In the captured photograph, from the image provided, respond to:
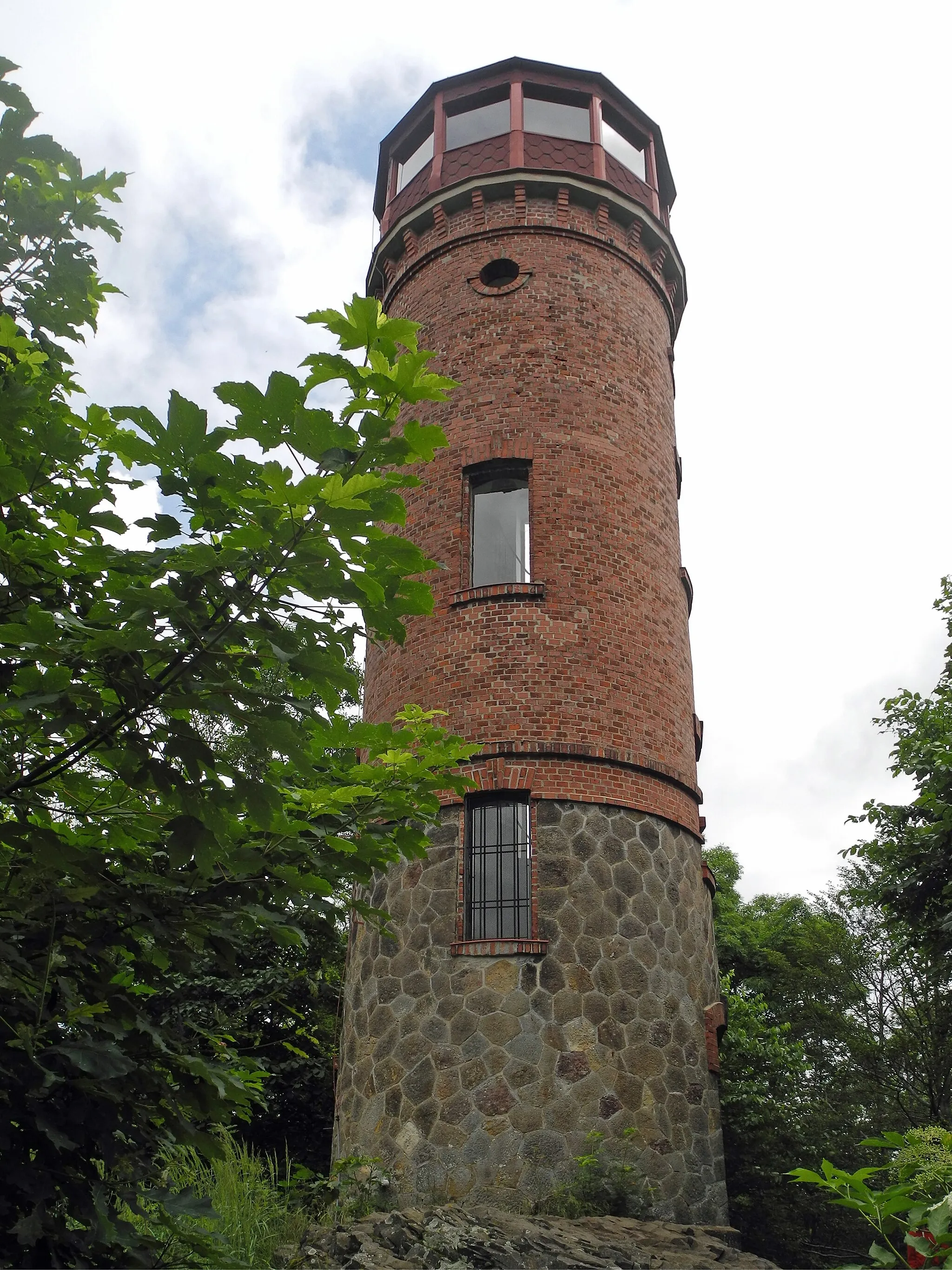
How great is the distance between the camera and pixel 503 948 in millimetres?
10500

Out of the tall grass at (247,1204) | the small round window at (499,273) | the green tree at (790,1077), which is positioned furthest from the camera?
the green tree at (790,1077)

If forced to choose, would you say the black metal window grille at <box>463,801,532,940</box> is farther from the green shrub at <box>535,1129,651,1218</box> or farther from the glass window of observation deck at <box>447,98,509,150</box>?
the glass window of observation deck at <box>447,98,509,150</box>

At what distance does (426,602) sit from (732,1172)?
17.3 m

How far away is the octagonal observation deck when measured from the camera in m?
14.4

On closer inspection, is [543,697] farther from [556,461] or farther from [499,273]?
[499,273]

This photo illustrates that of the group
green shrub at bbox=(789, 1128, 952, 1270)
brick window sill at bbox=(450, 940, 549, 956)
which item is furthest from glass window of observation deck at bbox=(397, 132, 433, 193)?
green shrub at bbox=(789, 1128, 952, 1270)

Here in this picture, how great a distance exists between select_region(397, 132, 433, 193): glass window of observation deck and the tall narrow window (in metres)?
5.83

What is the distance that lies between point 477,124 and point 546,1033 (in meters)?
12.5

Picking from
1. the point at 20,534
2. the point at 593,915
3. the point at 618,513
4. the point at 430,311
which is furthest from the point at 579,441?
the point at 20,534

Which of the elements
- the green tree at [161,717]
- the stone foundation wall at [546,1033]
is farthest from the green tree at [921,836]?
the green tree at [161,717]

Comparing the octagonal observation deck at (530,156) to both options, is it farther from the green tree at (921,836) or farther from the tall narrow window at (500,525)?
the green tree at (921,836)

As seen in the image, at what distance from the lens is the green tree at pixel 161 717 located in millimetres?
3100

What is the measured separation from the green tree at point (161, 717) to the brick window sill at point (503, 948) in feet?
21.1

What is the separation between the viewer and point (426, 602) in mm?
3432
